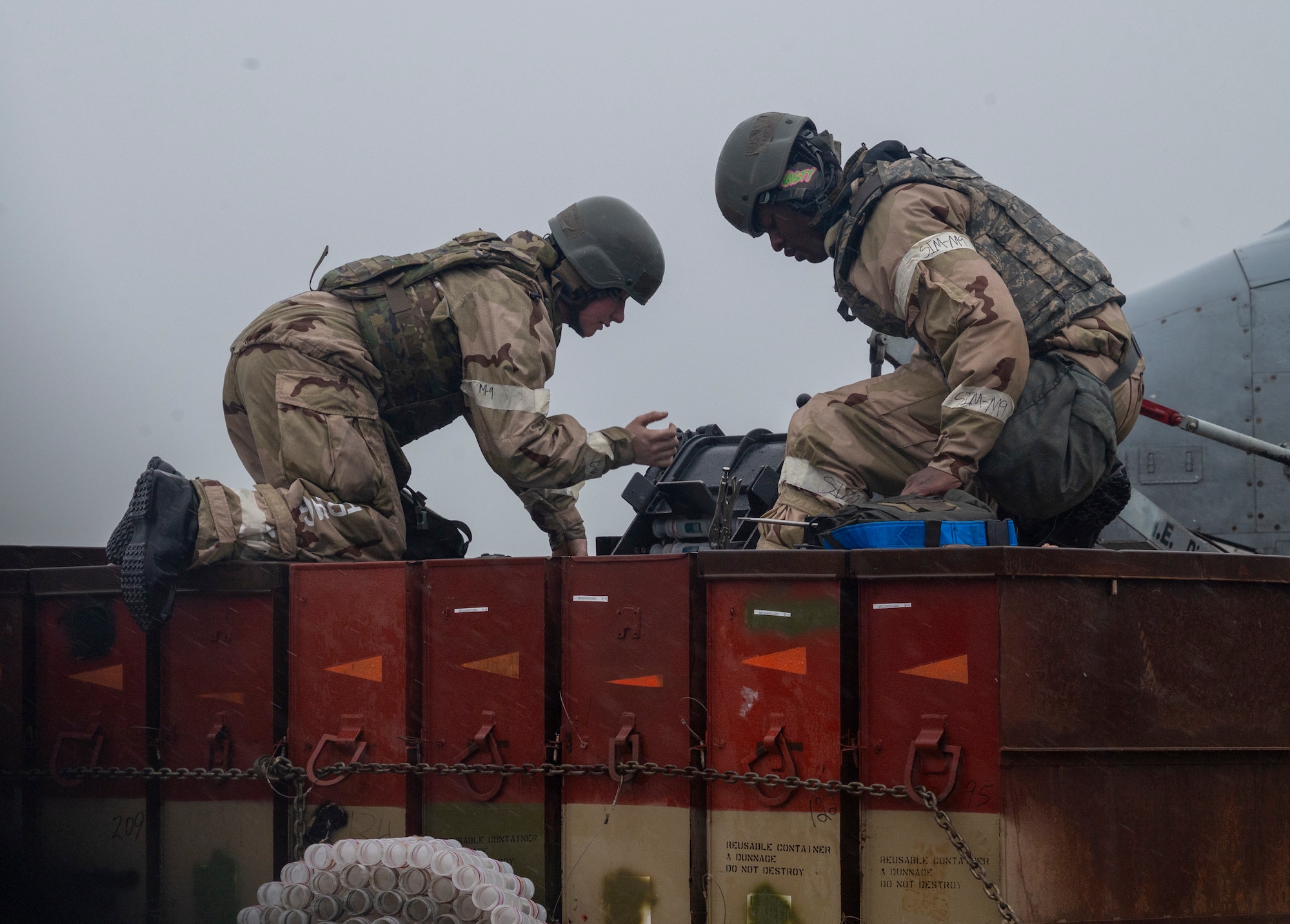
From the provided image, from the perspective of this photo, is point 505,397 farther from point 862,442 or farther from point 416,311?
point 862,442

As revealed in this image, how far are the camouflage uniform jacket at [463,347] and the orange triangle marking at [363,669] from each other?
1.18m

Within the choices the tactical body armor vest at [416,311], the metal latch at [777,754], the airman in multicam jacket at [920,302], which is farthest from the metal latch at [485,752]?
the tactical body armor vest at [416,311]

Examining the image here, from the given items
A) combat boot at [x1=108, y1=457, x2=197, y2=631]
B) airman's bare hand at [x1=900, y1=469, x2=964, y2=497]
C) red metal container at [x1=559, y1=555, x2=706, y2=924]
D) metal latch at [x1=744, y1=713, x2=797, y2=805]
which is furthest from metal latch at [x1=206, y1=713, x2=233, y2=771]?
airman's bare hand at [x1=900, y1=469, x2=964, y2=497]

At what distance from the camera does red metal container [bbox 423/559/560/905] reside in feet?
10.9

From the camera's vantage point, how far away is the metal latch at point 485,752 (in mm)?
3342

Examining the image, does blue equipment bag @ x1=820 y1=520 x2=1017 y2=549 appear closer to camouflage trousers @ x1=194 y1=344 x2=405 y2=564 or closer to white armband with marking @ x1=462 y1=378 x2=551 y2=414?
white armband with marking @ x1=462 y1=378 x2=551 y2=414

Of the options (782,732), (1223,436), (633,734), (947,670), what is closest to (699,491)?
(633,734)

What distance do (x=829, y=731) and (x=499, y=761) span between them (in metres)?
0.95

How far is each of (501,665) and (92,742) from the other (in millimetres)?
1509

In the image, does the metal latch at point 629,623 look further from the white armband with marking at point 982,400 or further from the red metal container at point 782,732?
the white armband with marking at point 982,400

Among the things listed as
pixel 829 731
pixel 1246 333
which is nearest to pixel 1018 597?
pixel 829 731

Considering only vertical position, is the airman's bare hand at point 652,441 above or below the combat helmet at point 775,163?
below

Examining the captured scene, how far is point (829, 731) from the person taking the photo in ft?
9.75

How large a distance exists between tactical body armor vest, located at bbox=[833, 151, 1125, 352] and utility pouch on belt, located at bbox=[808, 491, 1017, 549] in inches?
34.6
